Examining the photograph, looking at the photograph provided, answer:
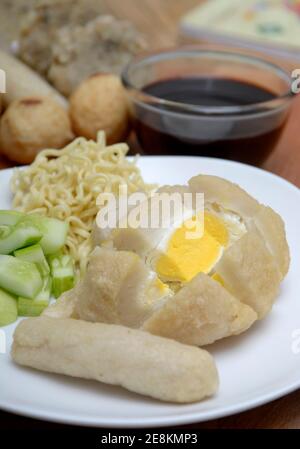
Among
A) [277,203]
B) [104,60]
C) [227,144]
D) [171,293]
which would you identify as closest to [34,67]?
[104,60]

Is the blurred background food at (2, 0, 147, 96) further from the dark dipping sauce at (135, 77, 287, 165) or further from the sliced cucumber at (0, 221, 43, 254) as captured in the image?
the sliced cucumber at (0, 221, 43, 254)

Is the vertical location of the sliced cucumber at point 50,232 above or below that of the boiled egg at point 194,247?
below

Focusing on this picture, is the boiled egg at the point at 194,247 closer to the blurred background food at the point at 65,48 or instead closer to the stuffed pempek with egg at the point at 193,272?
the stuffed pempek with egg at the point at 193,272

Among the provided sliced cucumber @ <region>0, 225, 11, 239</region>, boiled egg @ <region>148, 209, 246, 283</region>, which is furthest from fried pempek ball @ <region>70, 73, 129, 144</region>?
boiled egg @ <region>148, 209, 246, 283</region>

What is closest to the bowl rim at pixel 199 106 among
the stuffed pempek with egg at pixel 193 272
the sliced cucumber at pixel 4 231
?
the stuffed pempek with egg at pixel 193 272

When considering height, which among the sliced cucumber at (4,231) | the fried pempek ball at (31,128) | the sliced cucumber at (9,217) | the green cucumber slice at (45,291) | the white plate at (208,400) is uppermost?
the white plate at (208,400)

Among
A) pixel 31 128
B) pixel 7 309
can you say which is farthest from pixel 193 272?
pixel 31 128

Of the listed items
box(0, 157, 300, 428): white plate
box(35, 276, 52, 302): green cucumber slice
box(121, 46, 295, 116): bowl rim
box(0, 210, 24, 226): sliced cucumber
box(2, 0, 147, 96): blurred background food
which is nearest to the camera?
box(0, 157, 300, 428): white plate
